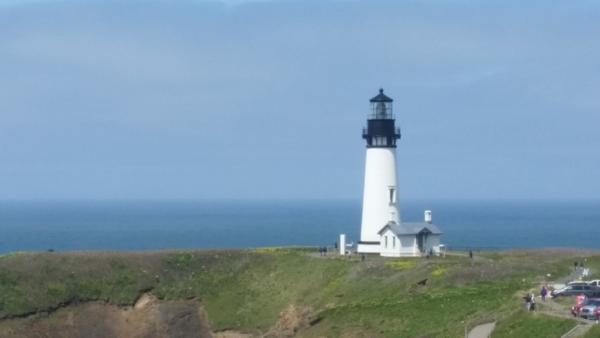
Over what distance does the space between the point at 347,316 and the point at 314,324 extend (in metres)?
2.71

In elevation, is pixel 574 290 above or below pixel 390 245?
below

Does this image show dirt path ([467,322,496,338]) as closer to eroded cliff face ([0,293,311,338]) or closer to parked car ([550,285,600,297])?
parked car ([550,285,600,297])

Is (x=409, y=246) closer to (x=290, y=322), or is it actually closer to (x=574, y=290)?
(x=290, y=322)

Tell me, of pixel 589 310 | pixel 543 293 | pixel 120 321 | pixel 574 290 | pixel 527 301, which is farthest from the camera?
pixel 120 321

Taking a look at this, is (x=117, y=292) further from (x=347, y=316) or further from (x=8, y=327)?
(x=347, y=316)

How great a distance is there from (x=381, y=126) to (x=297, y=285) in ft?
45.3

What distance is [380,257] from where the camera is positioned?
281 feet

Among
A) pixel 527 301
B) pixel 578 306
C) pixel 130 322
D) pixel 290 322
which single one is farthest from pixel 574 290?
pixel 130 322

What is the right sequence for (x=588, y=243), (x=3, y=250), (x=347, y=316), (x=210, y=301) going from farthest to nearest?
(x=588, y=243), (x=3, y=250), (x=210, y=301), (x=347, y=316)

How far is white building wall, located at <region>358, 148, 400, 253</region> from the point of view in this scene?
88812mm

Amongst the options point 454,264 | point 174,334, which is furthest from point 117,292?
point 454,264

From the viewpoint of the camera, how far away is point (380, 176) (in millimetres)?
89188

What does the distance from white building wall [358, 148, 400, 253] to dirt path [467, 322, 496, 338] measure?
2787 cm

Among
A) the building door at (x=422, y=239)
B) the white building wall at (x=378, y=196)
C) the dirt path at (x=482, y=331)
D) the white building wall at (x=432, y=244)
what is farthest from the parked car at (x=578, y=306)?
the white building wall at (x=378, y=196)
